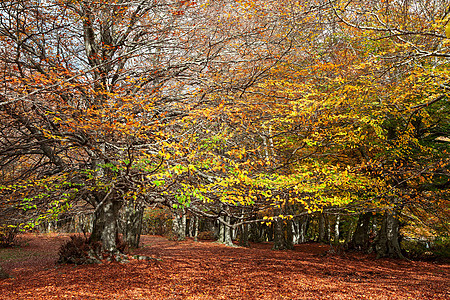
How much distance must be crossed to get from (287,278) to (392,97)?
7.36 meters

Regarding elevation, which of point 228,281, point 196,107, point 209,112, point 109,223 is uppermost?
point 196,107

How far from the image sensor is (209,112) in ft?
21.5

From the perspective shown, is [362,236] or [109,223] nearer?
[109,223]

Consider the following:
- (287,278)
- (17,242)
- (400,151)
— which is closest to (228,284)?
(287,278)

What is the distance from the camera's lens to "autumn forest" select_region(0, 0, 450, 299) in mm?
6312

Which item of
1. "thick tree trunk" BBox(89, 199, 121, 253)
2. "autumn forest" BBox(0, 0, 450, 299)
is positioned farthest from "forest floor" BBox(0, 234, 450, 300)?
"autumn forest" BBox(0, 0, 450, 299)

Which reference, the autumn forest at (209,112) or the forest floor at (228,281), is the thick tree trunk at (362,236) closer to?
the autumn forest at (209,112)

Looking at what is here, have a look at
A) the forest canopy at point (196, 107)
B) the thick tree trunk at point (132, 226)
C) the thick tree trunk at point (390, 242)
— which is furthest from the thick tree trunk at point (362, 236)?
the thick tree trunk at point (132, 226)

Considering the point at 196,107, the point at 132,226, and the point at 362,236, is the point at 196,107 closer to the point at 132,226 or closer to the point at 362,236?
the point at 132,226

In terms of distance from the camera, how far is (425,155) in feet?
35.4

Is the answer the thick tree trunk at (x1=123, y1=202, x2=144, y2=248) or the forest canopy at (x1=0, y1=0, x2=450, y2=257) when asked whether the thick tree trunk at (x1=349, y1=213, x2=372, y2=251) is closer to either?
the forest canopy at (x1=0, y1=0, x2=450, y2=257)

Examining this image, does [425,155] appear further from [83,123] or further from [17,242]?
[17,242]

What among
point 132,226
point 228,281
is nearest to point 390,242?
point 228,281

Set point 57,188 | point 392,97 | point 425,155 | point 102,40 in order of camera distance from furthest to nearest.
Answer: point 425,155 < point 392,97 < point 102,40 < point 57,188
